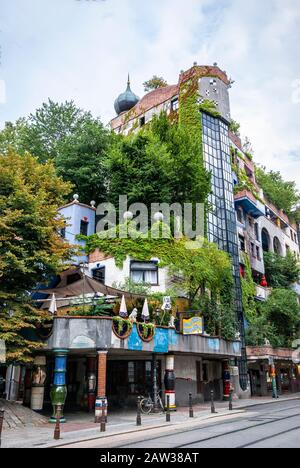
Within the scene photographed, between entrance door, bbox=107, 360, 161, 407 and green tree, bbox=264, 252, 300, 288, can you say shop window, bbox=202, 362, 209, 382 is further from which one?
green tree, bbox=264, 252, 300, 288

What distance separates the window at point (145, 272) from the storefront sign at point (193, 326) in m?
4.29

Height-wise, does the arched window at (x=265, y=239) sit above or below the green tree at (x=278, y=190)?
below

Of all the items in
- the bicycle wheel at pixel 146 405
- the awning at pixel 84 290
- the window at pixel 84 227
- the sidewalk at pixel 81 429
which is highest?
the window at pixel 84 227

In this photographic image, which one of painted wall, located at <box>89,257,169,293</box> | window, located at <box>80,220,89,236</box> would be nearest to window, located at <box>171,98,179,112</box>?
window, located at <box>80,220,89,236</box>

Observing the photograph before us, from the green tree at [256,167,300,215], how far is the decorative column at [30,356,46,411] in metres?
36.5

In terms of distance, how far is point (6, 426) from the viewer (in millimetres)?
15078

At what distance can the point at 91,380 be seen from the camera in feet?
70.1

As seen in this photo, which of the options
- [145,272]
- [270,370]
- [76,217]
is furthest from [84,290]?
[270,370]

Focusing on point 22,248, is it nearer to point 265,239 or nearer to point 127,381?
point 127,381

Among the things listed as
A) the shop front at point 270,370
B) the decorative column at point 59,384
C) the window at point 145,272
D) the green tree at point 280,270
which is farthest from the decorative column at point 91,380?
the green tree at point 280,270

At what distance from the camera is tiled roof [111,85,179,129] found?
133 feet

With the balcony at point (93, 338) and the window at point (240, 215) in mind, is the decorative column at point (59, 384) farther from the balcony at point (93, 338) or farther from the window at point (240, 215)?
the window at point (240, 215)

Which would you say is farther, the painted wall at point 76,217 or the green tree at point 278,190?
the green tree at point 278,190

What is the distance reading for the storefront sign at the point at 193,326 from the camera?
72.3 ft
